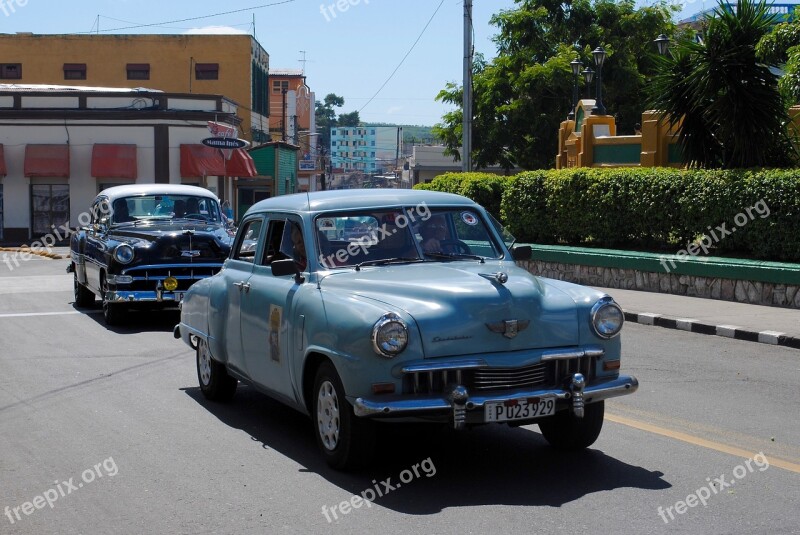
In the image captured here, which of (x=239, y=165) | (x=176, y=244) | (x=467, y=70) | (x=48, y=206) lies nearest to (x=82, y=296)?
(x=176, y=244)

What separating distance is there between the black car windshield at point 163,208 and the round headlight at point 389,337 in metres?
10.4

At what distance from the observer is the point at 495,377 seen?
6.32m

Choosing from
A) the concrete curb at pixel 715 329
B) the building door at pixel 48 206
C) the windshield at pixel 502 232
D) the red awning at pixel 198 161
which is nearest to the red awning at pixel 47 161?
the building door at pixel 48 206

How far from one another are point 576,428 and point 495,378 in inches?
40.3

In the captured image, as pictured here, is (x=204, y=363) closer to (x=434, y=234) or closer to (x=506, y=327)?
(x=434, y=234)

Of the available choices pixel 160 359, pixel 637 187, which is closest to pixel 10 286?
pixel 160 359

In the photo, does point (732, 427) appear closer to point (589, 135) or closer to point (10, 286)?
point (10, 286)

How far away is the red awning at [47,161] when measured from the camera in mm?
44531

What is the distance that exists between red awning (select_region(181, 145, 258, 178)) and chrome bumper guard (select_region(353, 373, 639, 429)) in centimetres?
4109

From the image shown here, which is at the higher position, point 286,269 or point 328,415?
point 286,269

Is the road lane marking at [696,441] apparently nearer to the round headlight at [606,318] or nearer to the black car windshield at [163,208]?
the round headlight at [606,318]

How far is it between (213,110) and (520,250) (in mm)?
41573

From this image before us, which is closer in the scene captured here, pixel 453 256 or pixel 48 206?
pixel 453 256

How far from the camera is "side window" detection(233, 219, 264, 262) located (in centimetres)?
844
